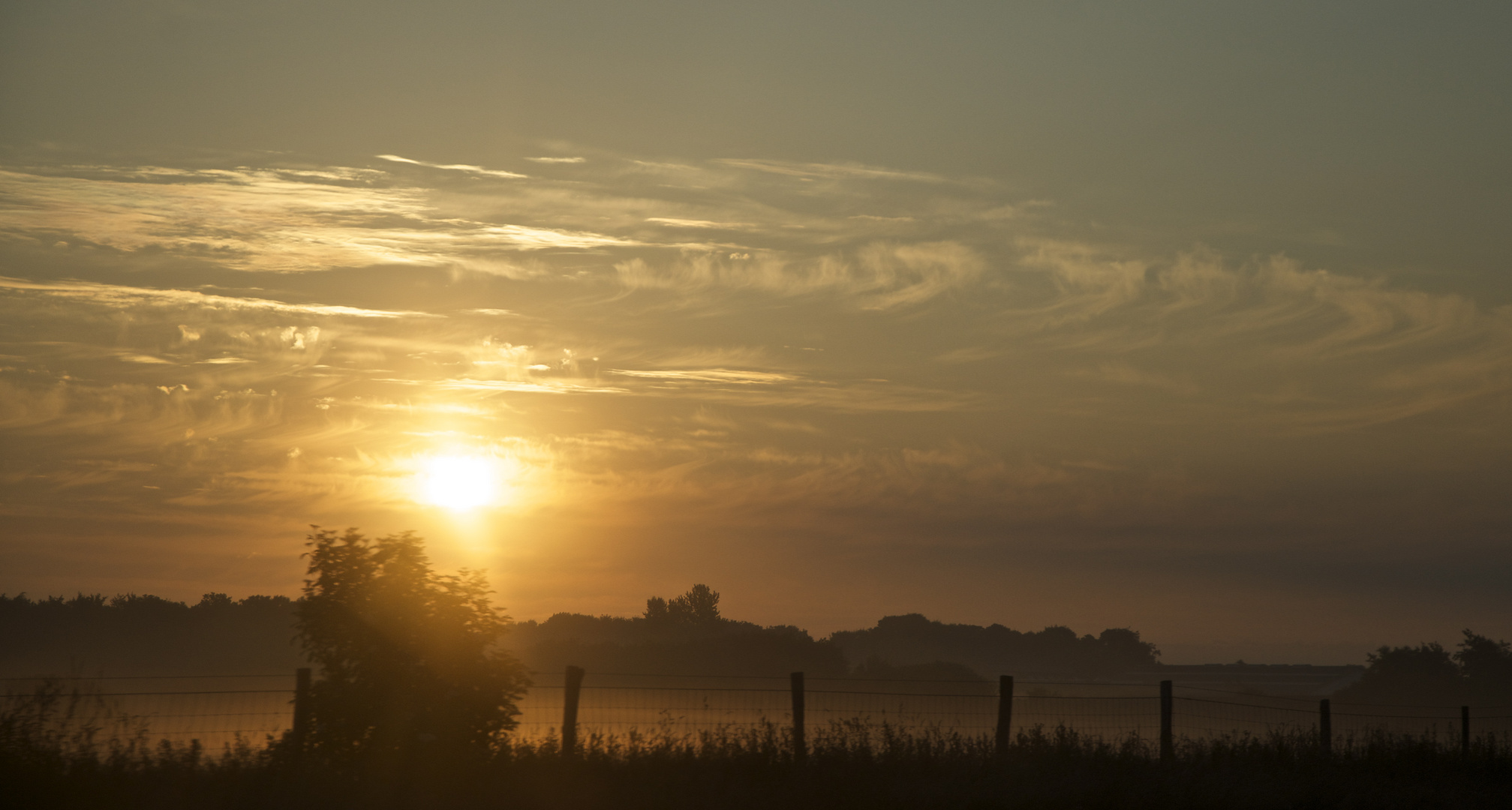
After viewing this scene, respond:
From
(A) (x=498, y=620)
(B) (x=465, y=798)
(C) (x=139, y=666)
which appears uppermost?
(A) (x=498, y=620)

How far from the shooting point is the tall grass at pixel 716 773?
12938 mm

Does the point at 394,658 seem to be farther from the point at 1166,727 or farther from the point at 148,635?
the point at 148,635

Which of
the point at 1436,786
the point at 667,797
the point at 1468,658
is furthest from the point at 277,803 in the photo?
the point at 1468,658

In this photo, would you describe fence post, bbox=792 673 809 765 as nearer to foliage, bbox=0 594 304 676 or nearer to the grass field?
the grass field

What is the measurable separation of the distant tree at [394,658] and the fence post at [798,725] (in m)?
4.09

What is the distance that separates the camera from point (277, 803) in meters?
12.7

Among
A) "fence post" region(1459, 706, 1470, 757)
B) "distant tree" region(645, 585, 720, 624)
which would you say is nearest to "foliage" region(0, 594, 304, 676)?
"distant tree" region(645, 585, 720, 624)

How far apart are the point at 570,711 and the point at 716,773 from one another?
2.25m

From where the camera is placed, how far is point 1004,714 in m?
18.6

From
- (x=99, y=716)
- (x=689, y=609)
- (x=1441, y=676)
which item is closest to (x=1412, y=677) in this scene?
(x=1441, y=676)

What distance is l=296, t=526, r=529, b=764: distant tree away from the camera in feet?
47.1

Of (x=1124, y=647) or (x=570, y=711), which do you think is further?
(x=1124, y=647)

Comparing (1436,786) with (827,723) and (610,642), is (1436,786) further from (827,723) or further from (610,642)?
(610,642)

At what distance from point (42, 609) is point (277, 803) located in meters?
75.9
